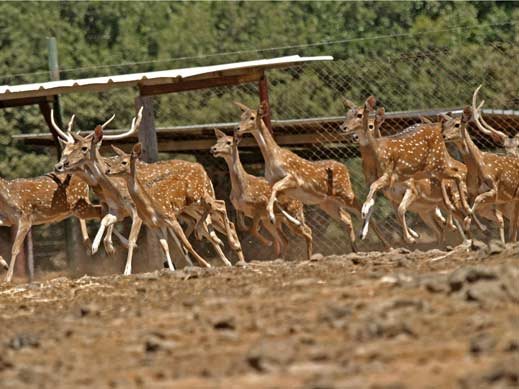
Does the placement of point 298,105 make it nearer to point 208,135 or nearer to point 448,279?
point 208,135

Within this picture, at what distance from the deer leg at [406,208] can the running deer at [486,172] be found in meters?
0.64

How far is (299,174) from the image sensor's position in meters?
17.0

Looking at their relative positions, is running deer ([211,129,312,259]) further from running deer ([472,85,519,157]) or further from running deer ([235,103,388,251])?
running deer ([472,85,519,157])

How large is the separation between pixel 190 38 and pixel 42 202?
613 inches

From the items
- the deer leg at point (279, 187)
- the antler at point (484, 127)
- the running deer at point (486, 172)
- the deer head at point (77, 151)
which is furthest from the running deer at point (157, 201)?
the antler at point (484, 127)

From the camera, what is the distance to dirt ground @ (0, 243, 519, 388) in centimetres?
662

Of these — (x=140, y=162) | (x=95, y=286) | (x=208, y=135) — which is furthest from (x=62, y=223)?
(x=95, y=286)

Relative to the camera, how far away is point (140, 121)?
17.5 metres

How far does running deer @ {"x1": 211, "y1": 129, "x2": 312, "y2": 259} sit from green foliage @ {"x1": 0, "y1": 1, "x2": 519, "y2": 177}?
6191 mm

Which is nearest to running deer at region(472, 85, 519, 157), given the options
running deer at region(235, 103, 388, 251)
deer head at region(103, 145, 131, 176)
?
running deer at region(235, 103, 388, 251)

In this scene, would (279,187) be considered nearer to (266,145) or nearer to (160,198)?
(266,145)

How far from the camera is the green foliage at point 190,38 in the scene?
25.9 meters

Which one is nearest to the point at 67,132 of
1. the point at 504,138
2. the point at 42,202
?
the point at 42,202

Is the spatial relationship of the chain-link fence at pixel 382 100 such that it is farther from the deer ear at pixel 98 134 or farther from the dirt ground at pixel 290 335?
the dirt ground at pixel 290 335
